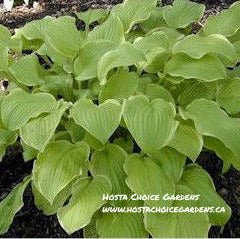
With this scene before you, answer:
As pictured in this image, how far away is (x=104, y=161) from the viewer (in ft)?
6.30

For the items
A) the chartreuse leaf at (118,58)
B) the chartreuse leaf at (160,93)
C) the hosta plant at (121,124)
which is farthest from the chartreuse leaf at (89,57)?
the chartreuse leaf at (160,93)

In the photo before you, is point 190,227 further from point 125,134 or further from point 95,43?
point 95,43

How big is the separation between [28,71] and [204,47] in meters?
0.73

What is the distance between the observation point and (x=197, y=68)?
78.3 inches

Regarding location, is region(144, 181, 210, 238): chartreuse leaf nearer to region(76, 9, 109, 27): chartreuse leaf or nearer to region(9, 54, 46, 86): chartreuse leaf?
region(9, 54, 46, 86): chartreuse leaf

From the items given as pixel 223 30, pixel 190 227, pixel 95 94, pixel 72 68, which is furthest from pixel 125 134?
pixel 223 30

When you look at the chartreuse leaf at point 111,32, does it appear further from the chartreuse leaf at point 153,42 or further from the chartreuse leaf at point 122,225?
the chartreuse leaf at point 122,225

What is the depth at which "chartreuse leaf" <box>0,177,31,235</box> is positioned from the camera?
6.47ft

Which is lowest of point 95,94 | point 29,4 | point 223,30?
point 29,4

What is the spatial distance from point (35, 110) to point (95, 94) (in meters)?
0.32

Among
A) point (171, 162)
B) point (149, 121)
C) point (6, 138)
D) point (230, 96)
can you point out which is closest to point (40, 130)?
point (6, 138)

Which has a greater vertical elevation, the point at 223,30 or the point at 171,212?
the point at 223,30

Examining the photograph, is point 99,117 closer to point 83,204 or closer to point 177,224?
point 83,204

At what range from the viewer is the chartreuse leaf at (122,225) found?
1802mm
